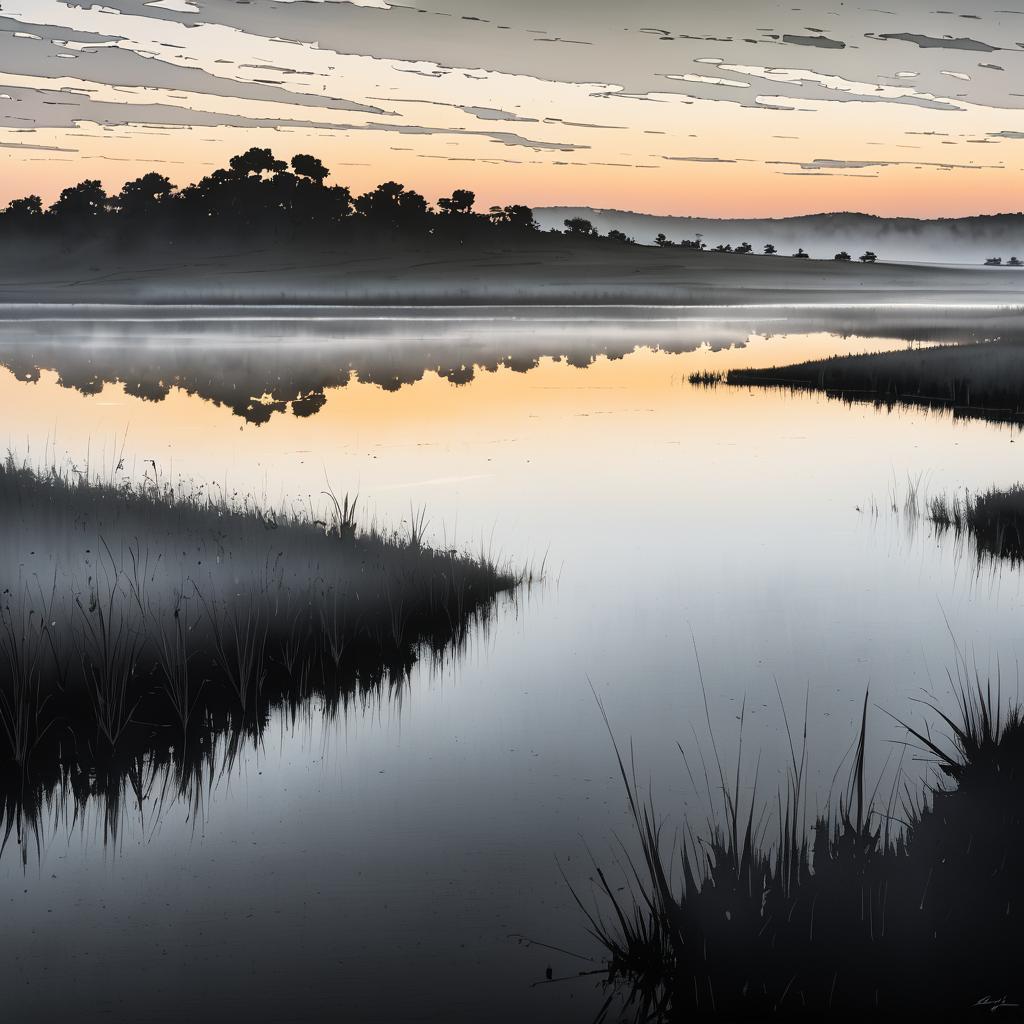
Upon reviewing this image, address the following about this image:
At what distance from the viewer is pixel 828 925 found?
498cm

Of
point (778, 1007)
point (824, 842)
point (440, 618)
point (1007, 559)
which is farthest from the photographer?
point (1007, 559)

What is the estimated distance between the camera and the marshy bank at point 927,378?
94.5 ft

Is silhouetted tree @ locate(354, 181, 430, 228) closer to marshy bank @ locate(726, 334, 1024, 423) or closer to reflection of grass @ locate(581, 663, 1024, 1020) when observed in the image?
marshy bank @ locate(726, 334, 1024, 423)

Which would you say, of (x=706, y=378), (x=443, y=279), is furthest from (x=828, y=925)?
(x=443, y=279)

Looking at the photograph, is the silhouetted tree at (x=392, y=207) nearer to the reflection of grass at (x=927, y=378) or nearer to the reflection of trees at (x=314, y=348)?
the reflection of trees at (x=314, y=348)

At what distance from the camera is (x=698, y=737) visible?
7766 mm

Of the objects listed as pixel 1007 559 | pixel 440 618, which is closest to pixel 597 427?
pixel 1007 559

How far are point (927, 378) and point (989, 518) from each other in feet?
64.2

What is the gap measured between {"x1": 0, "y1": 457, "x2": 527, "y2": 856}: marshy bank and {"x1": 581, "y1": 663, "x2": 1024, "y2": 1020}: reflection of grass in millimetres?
3304

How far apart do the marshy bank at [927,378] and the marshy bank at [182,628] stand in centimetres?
1861

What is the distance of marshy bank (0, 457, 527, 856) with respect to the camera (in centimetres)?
744

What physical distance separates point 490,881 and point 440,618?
5.00 m

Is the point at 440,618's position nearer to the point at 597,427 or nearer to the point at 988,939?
the point at 988,939
